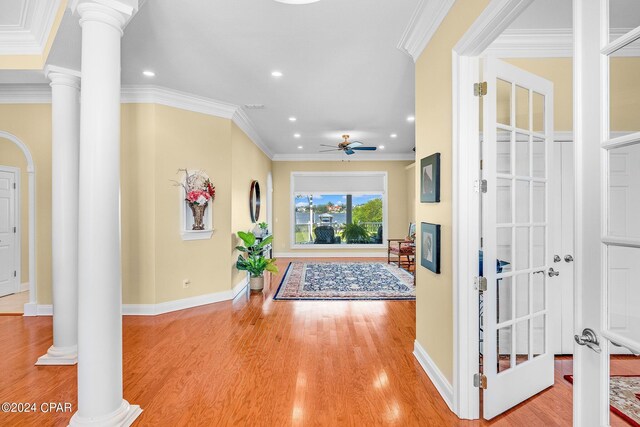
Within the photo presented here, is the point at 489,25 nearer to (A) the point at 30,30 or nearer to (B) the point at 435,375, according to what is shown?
(B) the point at 435,375

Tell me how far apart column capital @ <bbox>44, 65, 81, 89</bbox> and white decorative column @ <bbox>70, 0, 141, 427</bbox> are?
1.11m

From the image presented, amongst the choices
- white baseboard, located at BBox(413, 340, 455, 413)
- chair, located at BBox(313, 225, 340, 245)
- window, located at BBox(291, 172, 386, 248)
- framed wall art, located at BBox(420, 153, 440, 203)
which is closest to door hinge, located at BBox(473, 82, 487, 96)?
framed wall art, located at BBox(420, 153, 440, 203)

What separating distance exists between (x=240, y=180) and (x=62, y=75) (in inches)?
114

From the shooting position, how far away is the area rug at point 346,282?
5.04 m

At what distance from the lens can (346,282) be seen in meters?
5.94

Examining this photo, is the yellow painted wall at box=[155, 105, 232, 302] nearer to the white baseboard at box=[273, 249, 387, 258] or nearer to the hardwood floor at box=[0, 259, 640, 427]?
the hardwood floor at box=[0, 259, 640, 427]

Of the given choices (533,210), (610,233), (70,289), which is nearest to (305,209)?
(70,289)

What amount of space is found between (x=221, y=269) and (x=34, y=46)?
323 centimetres

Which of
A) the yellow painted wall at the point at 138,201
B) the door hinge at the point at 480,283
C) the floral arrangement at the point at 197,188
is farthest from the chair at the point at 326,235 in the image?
the door hinge at the point at 480,283

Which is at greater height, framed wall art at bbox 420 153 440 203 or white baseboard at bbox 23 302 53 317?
framed wall art at bbox 420 153 440 203

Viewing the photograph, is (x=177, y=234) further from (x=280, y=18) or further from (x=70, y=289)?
(x=280, y=18)

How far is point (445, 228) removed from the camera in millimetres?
2338

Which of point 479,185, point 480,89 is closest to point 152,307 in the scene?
point 479,185

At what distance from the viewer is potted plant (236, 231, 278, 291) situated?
5.14m
